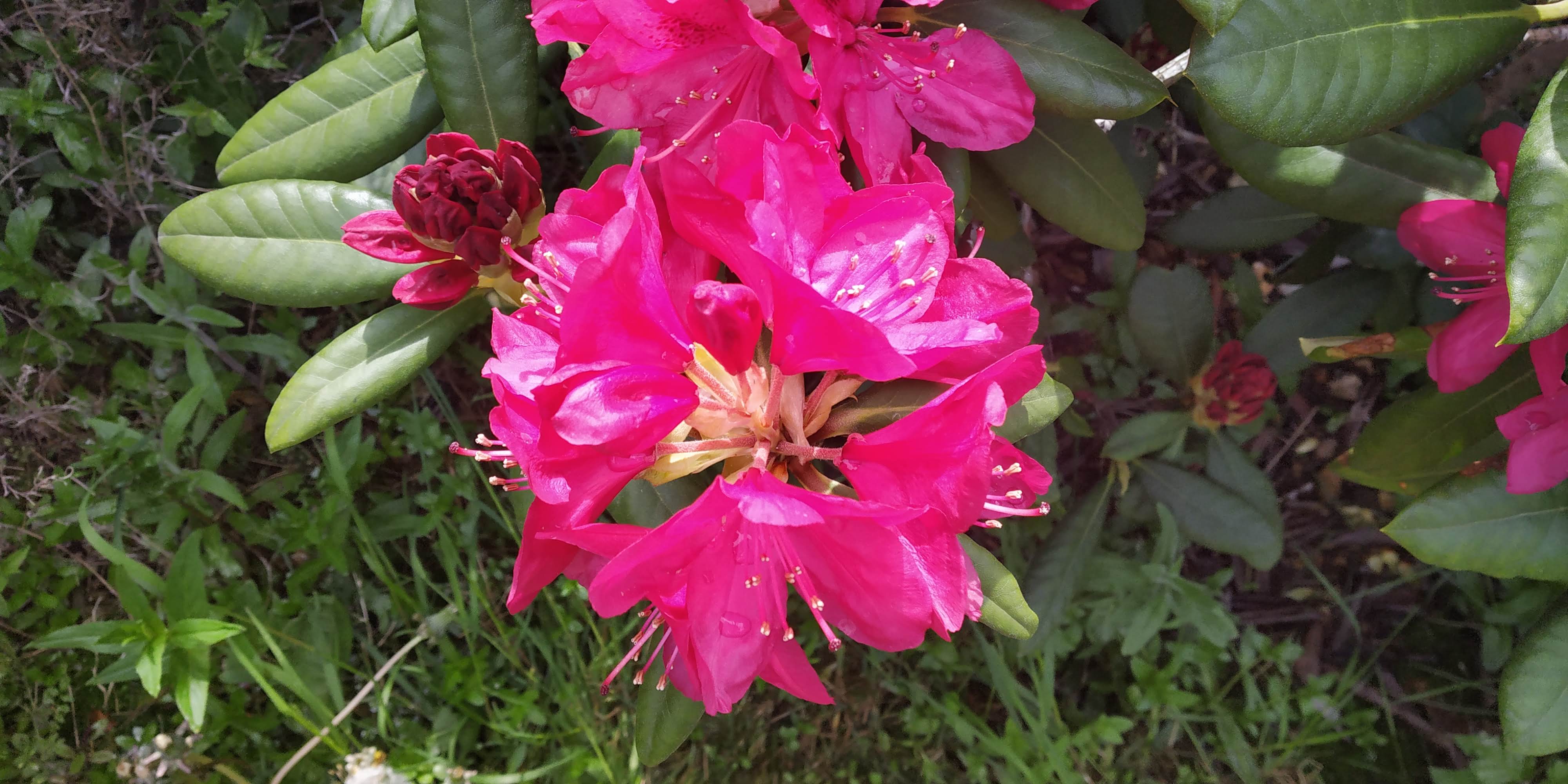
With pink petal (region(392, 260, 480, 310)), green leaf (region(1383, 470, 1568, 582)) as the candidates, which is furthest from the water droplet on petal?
green leaf (region(1383, 470, 1568, 582))

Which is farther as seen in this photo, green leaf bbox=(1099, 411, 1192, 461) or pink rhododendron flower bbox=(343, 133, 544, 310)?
green leaf bbox=(1099, 411, 1192, 461)

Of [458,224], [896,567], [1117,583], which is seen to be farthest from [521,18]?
[1117,583]

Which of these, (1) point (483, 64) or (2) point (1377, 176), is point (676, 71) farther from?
(2) point (1377, 176)

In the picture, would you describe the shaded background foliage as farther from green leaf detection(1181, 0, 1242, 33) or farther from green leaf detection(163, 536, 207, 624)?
green leaf detection(1181, 0, 1242, 33)

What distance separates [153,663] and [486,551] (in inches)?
25.8

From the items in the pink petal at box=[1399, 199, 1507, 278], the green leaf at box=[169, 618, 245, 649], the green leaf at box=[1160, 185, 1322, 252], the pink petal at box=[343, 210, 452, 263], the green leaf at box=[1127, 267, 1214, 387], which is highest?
the pink petal at box=[343, 210, 452, 263]

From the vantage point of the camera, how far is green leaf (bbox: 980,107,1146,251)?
1.24 meters

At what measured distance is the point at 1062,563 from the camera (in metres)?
1.83

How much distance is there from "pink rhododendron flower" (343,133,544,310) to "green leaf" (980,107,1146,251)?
0.69m

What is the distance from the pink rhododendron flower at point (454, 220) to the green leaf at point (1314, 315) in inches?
55.8

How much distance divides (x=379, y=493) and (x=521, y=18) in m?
1.23

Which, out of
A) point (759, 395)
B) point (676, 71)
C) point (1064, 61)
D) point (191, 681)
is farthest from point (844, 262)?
point (191, 681)

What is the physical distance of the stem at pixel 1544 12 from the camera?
1073mm

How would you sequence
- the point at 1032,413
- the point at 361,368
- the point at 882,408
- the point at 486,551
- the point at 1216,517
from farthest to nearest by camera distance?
1. the point at 486,551
2. the point at 1216,517
3. the point at 361,368
4. the point at 1032,413
5. the point at 882,408
